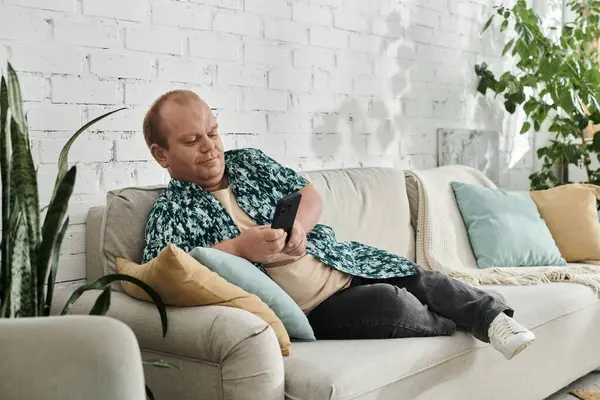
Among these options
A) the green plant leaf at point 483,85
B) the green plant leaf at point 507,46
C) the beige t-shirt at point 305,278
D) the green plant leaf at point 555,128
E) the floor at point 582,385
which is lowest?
the floor at point 582,385

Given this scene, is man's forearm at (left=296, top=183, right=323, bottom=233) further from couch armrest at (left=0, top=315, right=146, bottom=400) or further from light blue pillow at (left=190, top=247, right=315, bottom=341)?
couch armrest at (left=0, top=315, right=146, bottom=400)

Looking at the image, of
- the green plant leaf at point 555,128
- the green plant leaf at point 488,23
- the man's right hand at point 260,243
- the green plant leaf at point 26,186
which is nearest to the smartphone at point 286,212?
the man's right hand at point 260,243

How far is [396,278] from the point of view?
2447mm

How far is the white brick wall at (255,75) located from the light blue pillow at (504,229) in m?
0.47

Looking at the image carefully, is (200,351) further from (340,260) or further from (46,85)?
(46,85)

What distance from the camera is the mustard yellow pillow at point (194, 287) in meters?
1.88

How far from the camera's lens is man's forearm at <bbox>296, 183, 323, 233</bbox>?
246cm

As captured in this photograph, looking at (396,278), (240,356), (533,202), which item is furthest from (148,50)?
(533,202)

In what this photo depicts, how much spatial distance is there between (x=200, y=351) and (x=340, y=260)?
688 mm

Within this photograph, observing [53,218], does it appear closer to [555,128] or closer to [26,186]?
[26,186]

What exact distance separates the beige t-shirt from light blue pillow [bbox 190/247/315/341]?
0.13m

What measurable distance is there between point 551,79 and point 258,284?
2.49 metres

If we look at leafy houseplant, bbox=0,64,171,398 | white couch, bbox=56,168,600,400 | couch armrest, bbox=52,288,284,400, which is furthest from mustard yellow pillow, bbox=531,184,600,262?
leafy houseplant, bbox=0,64,171,398

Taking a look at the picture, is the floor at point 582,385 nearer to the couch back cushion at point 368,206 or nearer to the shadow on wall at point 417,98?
the couch back cushion at point 368,206
